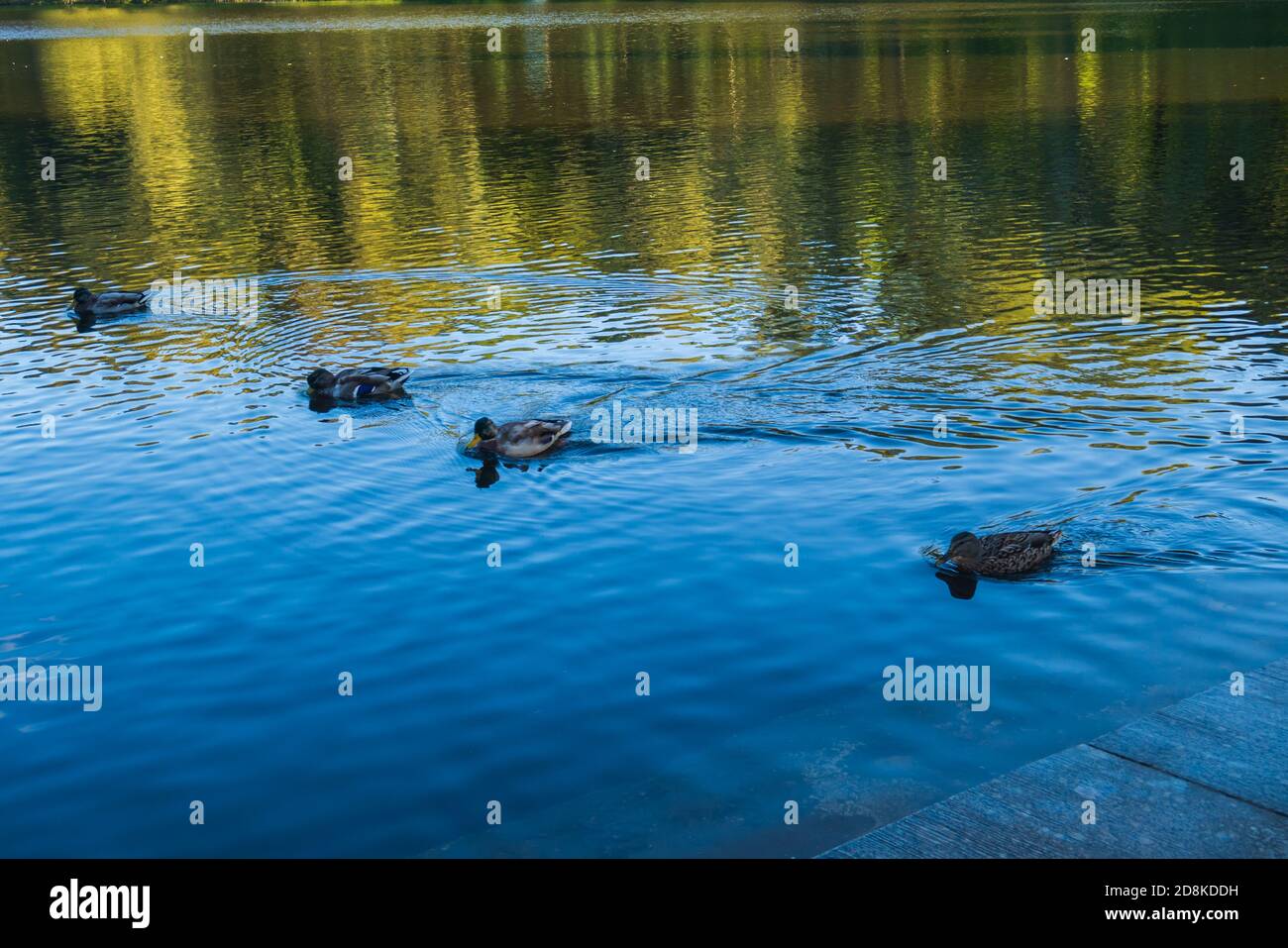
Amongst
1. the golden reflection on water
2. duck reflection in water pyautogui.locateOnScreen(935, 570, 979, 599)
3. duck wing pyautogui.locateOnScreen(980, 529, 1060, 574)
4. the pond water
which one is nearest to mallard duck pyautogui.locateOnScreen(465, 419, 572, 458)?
the pond water

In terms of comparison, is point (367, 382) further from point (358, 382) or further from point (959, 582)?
point (959, 582)

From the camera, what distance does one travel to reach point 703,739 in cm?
1139

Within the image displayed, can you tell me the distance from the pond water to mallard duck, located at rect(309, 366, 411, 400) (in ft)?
1.57

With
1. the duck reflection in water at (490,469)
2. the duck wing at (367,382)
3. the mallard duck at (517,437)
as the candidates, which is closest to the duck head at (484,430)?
the mallard duck at (517,437)

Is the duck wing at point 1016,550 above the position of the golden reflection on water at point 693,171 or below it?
below

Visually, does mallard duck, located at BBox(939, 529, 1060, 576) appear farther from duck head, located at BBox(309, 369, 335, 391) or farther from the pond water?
duck head, located at BBox(309, 369, 335, 391)

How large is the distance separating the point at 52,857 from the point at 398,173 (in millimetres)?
38875

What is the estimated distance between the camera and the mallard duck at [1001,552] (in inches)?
556

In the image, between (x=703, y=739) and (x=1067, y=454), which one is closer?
(x=703, y=739)

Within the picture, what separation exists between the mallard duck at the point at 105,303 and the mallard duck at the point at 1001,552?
64.7ft

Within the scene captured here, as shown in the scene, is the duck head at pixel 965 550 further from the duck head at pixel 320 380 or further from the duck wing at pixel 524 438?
the duck head at pixel 320 380

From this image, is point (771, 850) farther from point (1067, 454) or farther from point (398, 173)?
point (398, 173)

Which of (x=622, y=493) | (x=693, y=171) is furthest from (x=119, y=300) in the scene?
(x=693, y=171)

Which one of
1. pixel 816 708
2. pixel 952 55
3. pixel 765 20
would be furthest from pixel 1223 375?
pixel 765 20
